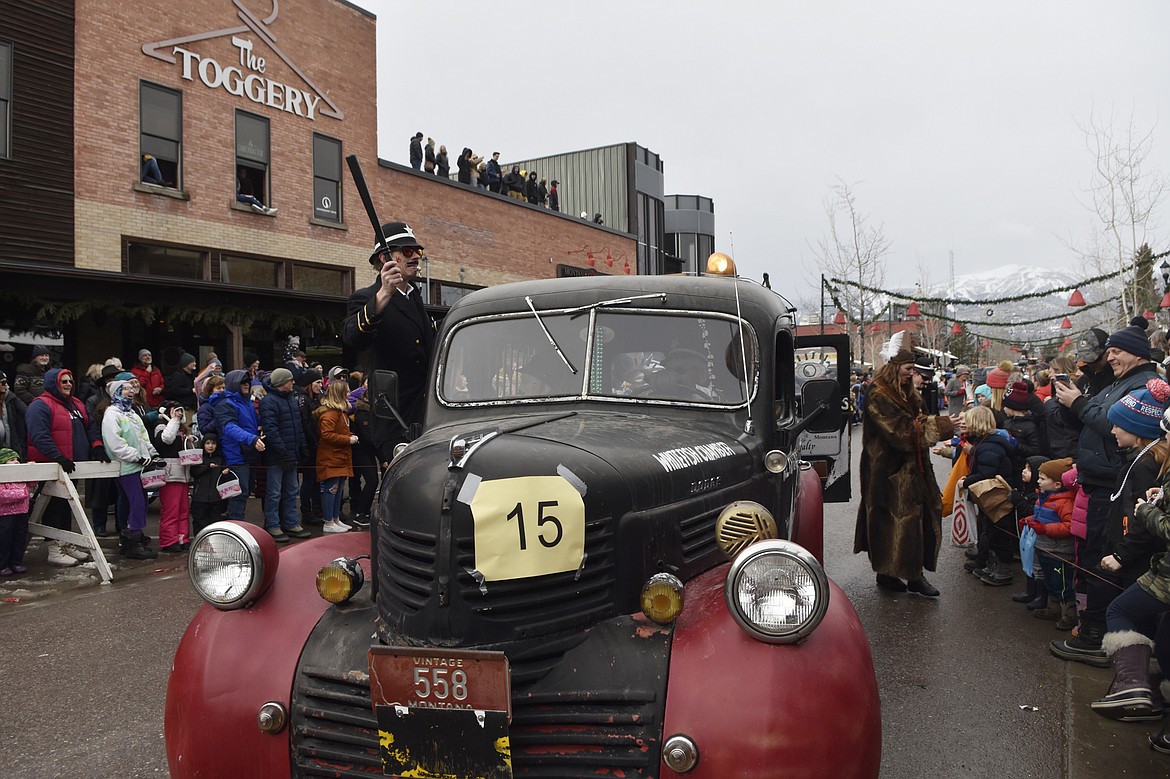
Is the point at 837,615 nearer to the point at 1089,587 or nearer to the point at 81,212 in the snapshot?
the point at 1089,587

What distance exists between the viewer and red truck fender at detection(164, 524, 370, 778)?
272 centimetres

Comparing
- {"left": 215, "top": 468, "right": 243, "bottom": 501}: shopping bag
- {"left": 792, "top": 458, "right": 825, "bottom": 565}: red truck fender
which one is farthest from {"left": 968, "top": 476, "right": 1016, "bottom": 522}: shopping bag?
{"left": 215, "top": 468, "right": 243, "bottom": 501}: shopping bag

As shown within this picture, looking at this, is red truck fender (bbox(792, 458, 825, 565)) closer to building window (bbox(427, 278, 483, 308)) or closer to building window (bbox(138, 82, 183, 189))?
building window (bbox(138, 82, 183, 189))

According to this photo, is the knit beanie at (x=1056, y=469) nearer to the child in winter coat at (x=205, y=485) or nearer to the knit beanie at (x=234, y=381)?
the child in winter coat at (x=205, y=485)

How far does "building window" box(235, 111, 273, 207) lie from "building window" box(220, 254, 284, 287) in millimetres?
1200

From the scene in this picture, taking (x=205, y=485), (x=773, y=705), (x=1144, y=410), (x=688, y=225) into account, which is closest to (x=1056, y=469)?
(x=1144, y=410)

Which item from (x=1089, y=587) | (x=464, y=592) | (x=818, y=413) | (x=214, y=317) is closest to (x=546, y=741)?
(x=464, y=592)

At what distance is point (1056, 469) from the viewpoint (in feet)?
19.1

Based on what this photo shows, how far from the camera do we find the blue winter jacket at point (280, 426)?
30.5 feet

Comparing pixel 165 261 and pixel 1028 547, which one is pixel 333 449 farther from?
pixel 165 261

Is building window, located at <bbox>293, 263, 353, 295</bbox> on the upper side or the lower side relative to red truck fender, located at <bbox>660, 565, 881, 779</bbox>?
upper

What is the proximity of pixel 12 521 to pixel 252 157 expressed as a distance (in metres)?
10.9

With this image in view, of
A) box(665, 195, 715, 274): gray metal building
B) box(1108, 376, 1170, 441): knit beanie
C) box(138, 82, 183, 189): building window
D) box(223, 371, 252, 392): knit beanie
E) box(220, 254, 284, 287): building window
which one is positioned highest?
box(665, 195, 715, 274): gray metal building

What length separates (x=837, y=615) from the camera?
2.71 metres
